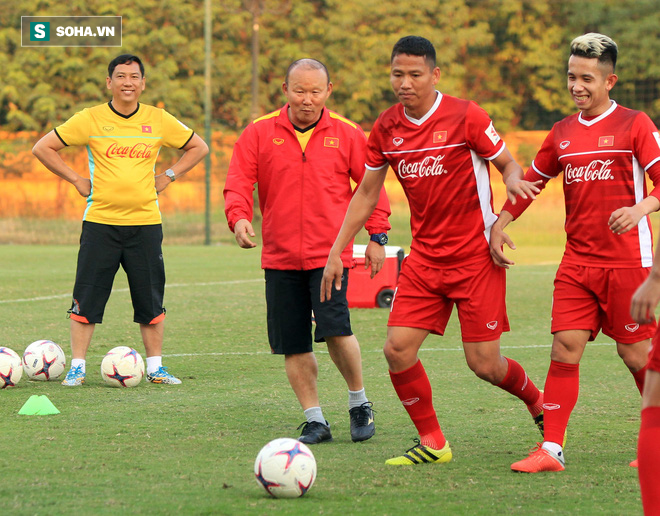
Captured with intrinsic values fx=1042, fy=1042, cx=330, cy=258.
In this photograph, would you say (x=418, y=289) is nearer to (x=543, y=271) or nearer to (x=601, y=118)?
(x=601, y=118)

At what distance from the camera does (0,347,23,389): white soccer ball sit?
23.9ft

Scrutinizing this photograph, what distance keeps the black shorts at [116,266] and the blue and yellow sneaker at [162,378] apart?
0.38 metres

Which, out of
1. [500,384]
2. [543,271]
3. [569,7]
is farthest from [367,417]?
[569,7]

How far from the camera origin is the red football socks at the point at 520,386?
5504 mm

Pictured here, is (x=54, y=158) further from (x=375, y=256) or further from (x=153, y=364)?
(x=375, y=256)

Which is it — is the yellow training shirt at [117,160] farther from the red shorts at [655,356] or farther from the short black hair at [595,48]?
the red shorts at [655,356]

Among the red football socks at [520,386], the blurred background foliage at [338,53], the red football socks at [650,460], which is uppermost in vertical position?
the blurred background foliage at [338,53]

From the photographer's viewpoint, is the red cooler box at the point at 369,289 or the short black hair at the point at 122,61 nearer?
the short black hair at the point at 122,61

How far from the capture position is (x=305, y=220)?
5.91 meters

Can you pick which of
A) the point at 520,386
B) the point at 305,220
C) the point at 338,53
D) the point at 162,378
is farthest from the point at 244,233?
the point at 338,53

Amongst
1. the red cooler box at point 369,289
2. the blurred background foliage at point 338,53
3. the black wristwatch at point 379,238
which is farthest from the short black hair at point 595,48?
the blurred background foliage at point 338,53

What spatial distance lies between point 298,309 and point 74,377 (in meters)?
2.32

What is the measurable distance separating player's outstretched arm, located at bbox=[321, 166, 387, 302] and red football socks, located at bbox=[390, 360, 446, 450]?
0.61m

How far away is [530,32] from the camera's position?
36.0 metres
